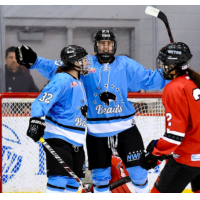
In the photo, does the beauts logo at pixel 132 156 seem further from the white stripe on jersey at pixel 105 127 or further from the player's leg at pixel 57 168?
the player's leg at pixel 57 168

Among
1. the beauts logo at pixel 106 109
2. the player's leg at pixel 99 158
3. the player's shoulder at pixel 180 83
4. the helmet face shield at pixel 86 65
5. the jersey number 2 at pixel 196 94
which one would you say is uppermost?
the helmet face shield at pixel 86 65

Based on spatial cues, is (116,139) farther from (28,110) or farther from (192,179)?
(28,110)

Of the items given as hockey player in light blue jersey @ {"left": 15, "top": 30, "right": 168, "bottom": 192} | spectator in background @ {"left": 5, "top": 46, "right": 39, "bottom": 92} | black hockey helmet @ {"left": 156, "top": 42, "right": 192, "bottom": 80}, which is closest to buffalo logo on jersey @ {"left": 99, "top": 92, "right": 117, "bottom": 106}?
hockey player in light blue jersey @ {"left": 15, "top": 30, "right": 168, "bottom": 192}

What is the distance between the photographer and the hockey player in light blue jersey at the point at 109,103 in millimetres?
2102

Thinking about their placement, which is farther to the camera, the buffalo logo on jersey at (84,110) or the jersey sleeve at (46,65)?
the jersey sleeve at (46,65)

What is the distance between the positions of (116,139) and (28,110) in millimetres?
998

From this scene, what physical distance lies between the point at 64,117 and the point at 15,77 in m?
2.00

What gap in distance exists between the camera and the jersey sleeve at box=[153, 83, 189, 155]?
1.41 meters

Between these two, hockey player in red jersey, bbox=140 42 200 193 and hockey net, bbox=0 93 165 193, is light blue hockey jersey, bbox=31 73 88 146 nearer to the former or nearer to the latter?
hockey player in red jersey, bbox=140 42 200 193

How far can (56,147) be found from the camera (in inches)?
74.2

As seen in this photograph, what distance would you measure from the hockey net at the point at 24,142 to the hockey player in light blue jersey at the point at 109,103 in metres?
0.63

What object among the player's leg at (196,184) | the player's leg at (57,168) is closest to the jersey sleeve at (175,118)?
the player's leg at (196,184)

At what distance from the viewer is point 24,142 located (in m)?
2.84

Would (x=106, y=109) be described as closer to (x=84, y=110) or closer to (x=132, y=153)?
(x=84, y=110)
